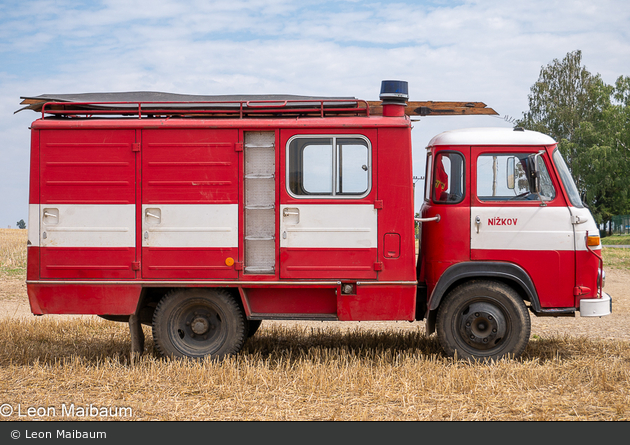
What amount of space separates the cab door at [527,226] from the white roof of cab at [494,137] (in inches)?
4.5

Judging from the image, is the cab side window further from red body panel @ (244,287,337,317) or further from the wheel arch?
red body panel @ (244,287,337,317)

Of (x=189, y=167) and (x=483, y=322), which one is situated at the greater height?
(x=189, y=167)

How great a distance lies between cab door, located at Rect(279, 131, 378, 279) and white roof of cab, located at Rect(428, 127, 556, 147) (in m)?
1.10

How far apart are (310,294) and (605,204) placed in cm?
5172

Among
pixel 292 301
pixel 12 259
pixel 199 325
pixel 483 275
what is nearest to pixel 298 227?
pixel 292 301

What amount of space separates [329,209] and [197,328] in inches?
87.3

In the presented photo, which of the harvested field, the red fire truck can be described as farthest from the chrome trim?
the harvested field

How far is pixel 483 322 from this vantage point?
24.1 ft

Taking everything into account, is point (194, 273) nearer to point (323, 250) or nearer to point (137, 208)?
point (137, 208)

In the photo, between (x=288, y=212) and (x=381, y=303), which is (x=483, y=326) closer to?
(x=381, y=303)

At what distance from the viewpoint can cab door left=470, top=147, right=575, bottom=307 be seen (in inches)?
285

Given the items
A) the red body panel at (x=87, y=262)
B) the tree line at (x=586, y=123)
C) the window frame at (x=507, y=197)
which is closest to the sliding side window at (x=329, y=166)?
the window frame at (x=507, y=197)

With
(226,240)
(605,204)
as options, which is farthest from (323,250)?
(605,204)

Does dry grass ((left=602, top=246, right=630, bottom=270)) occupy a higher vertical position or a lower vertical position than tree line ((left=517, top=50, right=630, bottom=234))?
lower
